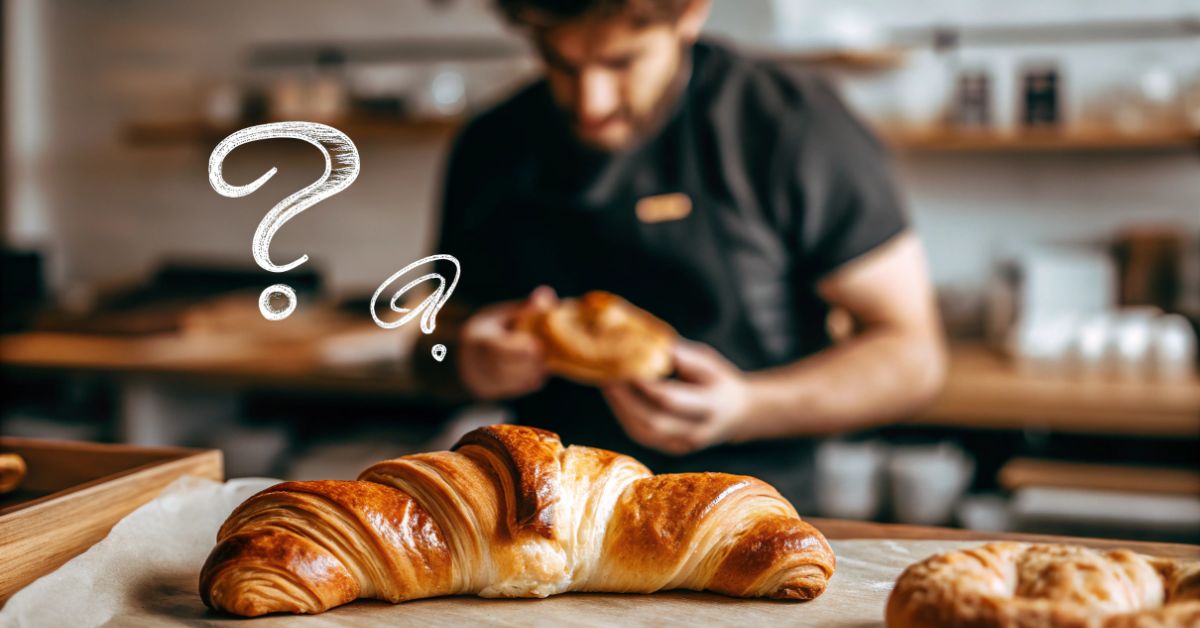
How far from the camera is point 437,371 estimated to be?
7.61ft

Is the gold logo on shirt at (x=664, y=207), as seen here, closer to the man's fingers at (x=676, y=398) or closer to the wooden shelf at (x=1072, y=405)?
the man's fingers at (x=676, y=398)

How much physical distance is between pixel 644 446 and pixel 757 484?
1105 mm

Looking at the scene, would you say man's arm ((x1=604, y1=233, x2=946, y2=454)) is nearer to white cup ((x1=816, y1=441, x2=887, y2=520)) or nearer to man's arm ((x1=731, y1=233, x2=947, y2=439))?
man's arm ((x1=731, y1=233, x2=947, y2=439))

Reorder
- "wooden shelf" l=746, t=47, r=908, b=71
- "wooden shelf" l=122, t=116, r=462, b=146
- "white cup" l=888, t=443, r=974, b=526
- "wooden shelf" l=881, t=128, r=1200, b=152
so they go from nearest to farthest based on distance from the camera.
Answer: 1. "white cup" l=888, t=443, r=974, b=526
2. "wooden shelf" l=881, t=128, r=1200, b=152
3. "wooden shelf" l=746, t=47, r=908, b=71
4. "wooden shelf" l=122, t=116, r=462, b=146

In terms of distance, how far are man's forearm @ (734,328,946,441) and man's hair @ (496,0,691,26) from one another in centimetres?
69

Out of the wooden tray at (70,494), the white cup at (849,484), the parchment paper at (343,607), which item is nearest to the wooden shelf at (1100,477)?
the white cup at (849,484)

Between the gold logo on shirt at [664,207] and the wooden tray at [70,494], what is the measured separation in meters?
1.15

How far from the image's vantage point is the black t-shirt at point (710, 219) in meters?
2.12

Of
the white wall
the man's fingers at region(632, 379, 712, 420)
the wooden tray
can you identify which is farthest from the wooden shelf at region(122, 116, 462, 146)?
the wooden tray

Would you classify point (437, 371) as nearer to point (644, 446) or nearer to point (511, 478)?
point (644, 446)

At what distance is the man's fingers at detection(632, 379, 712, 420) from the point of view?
6.19ft

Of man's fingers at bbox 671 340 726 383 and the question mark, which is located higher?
the question mark

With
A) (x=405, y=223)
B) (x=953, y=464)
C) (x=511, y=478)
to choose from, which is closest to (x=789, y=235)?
(x=953, y=464)

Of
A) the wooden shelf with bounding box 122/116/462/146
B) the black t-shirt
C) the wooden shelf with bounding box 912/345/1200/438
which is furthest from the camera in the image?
the wooden shelf with bounding box 122/116/462/146
